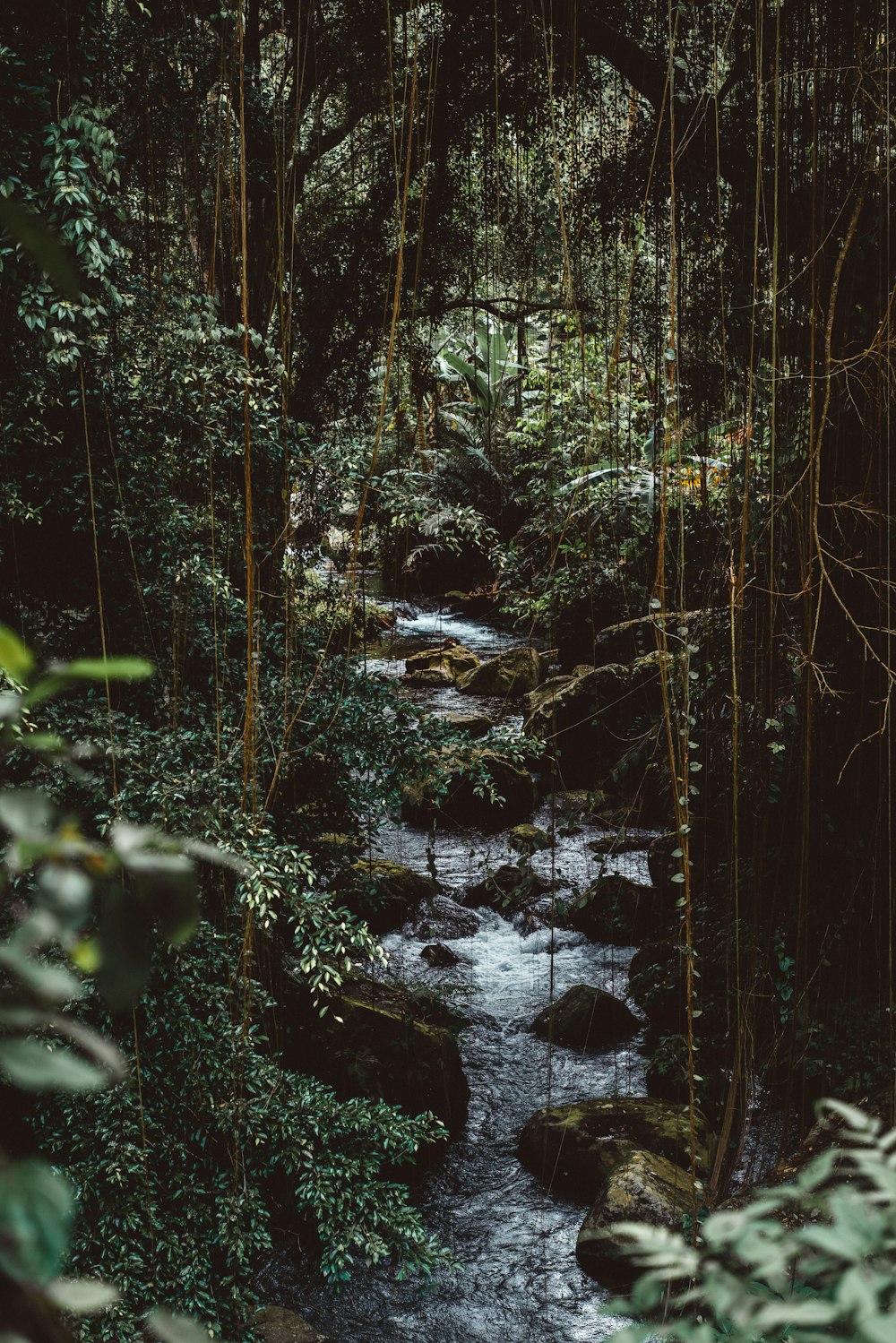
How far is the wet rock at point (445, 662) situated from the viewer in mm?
7152

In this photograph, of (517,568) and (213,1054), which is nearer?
(213,1054)

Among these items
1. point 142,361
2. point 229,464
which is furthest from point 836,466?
point 142,361

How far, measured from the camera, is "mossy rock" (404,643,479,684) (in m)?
7.14

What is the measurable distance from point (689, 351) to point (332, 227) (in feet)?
5.58

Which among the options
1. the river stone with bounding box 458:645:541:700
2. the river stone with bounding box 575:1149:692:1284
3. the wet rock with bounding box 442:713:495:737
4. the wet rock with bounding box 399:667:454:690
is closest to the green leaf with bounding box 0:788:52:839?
the river stone with bounding box 575:1149:692:1284

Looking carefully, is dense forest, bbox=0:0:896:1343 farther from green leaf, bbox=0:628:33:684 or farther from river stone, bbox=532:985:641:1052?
green leaf, bbox=0:628:33:684

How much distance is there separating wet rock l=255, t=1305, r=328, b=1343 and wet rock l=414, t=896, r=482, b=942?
1.84 m

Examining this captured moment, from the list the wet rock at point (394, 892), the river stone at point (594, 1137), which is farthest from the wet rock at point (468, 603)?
the river stone at point (594, 1137)

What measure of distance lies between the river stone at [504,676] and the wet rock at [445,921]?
7.46 feet

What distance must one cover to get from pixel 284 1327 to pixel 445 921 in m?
2.08

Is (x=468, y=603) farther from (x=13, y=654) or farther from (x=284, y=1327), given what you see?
(x=13, y=654)

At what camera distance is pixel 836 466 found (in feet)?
7.93

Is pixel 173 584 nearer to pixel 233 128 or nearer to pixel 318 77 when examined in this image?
pixel 233 128

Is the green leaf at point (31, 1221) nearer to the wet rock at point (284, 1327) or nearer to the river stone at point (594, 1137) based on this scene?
the wet rock at point (284, 1327)
